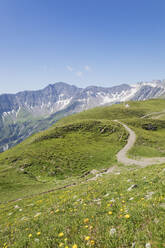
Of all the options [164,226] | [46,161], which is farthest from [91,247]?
[46,161]

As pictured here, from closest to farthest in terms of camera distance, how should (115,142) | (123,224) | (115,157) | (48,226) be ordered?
1. (123,224)
2. (48,226)
3. (115,157)
4. (115,142)

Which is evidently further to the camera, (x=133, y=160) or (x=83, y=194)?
(x=133, y=160)

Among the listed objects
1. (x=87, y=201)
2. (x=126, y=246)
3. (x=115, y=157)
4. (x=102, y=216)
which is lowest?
(x=115, y=157)

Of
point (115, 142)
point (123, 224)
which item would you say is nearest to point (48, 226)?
point (123, 224)

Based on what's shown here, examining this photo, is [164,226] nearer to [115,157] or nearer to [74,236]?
[74,236]

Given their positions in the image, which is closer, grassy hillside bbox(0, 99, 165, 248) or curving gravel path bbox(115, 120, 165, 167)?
grassy hillside bbox(0, 99, 165, 248)

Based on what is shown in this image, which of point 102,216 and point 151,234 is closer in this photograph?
point 151,234

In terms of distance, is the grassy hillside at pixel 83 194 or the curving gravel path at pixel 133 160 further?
the curving gravel path at pixel 133 160

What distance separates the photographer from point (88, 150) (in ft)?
177

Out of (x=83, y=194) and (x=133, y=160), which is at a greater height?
(x=83, y=194)

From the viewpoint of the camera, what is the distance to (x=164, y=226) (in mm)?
5402

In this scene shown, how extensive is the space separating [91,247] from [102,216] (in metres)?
2.52

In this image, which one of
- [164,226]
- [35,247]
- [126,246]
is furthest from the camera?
[35,247]

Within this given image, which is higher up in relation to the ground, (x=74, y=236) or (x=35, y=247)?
(x=74, y=236)
